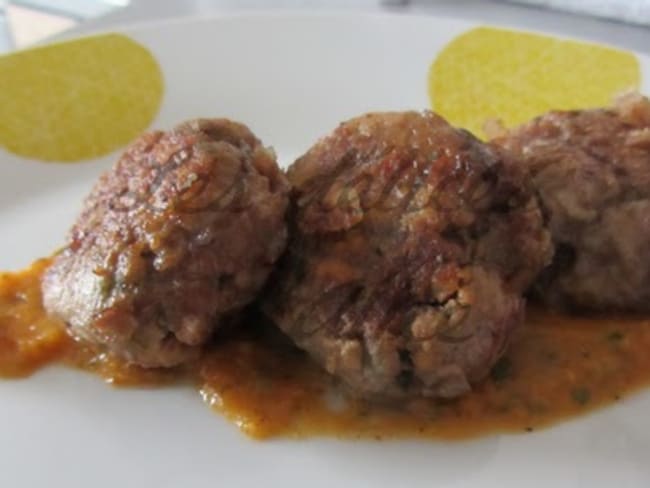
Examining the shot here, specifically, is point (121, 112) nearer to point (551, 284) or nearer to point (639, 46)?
point (551, 284)

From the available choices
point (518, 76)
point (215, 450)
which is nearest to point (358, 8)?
point (518, 76)

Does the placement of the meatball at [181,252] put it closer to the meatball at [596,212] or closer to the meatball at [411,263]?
the meatball at [411,263]

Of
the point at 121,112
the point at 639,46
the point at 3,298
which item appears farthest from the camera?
the point at 639,46

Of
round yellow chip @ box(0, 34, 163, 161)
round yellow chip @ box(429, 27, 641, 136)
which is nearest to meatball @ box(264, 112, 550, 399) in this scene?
round yellow chip @ box(429, 27, 641, 136)

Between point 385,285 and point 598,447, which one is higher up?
point 385,285

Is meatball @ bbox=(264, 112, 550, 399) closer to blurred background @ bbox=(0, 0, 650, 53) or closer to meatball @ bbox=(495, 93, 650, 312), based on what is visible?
meatball @ bbox=(495, 93, 650, 312)

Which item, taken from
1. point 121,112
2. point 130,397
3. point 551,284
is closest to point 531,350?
point 551,284
